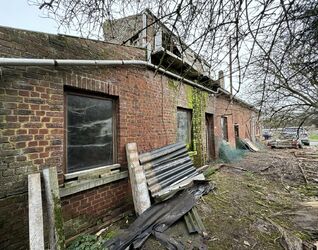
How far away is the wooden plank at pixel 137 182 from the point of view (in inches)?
180

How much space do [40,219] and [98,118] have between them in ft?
6.83

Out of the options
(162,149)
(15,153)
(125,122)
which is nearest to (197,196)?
(162,149)

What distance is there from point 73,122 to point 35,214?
5.23 feet

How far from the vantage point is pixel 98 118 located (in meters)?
4.46

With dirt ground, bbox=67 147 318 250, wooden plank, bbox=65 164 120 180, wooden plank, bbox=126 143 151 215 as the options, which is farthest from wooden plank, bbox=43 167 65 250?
wooden plank, bbox=126 143 151 215

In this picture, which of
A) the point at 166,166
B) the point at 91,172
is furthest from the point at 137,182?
the point at 166,166

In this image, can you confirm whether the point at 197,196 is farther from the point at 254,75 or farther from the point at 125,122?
the point at 254,75

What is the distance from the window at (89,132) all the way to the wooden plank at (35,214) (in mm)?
811

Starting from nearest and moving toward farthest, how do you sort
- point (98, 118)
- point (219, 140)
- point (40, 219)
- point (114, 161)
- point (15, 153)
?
point (40, 219) → point (15, 153) → point (98, 118) → point (114, 161) → point (219, 140)

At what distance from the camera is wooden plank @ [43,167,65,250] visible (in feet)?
9.98

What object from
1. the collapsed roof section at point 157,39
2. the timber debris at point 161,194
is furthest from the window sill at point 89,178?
the collapsed roof section at point 157,39

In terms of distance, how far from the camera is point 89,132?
4.24 metres

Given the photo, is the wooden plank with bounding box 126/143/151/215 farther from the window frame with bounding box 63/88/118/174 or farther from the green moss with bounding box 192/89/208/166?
the green moss with bounding box 192/89/208/166

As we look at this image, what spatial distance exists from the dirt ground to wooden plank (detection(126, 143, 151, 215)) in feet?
2.53
